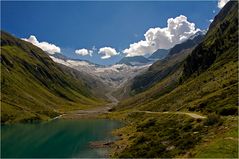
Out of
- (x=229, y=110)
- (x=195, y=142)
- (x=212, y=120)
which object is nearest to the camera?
(x=195, y=142)

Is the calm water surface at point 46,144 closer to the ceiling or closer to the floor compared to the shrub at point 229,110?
closer to the floor

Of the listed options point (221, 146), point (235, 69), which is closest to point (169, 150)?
point (221, 146)

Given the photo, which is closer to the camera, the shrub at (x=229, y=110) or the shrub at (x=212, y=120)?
the shrub at (x=212, y=120)

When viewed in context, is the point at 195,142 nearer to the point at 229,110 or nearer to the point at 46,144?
the point at 229,110

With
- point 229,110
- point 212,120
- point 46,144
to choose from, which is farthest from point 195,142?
point 46,144

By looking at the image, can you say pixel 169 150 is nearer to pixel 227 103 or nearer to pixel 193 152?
pixel 193 152

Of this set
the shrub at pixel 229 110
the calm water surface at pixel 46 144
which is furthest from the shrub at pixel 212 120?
the calm water surface at pixel 46 144

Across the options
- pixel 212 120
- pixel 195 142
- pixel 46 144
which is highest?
pixel 212 120

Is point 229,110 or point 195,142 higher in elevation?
point 229,110

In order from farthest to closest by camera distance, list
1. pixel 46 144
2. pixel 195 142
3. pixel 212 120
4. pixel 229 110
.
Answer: pixel 46 144 < pixel 229 110 < pixel 212 120 < pixel 195 142

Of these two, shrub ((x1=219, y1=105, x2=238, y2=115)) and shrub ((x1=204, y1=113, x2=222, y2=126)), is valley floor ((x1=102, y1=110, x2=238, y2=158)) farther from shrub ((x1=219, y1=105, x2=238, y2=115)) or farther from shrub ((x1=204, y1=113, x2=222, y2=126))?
shrub ((x1=219, y1=105, x2=238, y2=115))

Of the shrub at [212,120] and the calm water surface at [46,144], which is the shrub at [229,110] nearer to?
the shrub at [212,120]

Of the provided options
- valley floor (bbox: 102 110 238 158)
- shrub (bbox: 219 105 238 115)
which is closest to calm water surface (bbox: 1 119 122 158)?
valley floor (bbox: 102 110 238 158)
